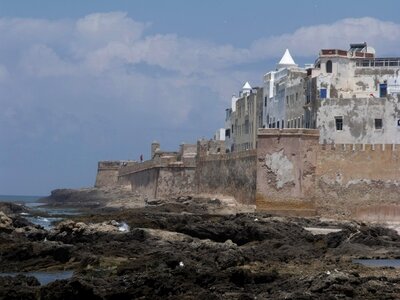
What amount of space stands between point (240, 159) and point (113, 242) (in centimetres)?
2542

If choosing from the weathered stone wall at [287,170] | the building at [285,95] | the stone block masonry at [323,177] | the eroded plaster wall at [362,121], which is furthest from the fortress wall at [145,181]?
the weathered stone wall at [287,170]

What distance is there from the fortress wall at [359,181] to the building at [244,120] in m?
16.2

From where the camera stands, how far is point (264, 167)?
50.5 m

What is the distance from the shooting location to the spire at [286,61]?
220ft

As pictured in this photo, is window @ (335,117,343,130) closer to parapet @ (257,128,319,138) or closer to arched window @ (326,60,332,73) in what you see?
parapet @ (257,128,319,138)

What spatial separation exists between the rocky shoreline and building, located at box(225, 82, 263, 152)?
843 inches

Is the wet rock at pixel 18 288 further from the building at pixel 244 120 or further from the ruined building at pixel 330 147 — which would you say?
the building at pixel 244 120

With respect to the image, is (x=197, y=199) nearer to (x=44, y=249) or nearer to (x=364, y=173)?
(x=364, y=173)

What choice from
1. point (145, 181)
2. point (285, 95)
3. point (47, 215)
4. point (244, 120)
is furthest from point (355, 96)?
point (145, 181)

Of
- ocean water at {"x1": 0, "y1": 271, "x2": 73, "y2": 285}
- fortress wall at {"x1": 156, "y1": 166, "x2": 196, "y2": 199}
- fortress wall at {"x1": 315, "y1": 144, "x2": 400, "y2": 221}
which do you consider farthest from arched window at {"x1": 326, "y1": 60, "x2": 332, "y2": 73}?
ocean water at {"x1": 0, "y1": 271, "x2": 73, "y2": 285}

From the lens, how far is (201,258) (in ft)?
87.6

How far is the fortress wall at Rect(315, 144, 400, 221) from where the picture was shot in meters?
49.1

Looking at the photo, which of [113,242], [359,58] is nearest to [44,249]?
[113,242]

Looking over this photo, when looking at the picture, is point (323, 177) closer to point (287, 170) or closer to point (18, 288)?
point (287, 170)
